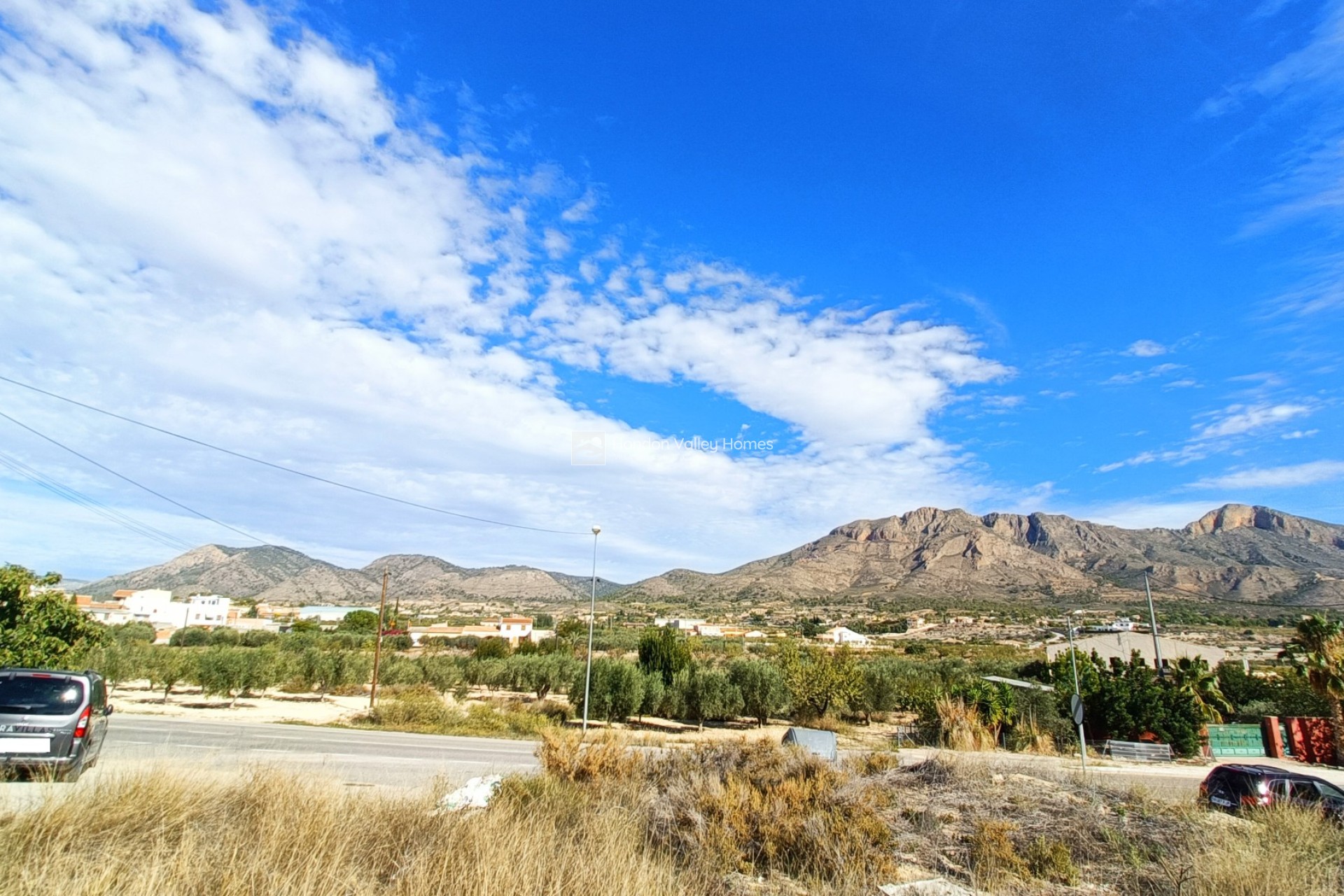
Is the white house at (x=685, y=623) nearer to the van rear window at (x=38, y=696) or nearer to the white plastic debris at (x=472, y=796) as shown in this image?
the van rear window at (x=38, y=696)

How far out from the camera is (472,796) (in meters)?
8.07

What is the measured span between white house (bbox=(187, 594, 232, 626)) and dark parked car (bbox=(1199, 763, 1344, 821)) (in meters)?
113

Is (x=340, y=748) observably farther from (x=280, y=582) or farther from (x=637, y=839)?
(x=280, y=582)

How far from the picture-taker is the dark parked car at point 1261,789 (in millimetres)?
11367

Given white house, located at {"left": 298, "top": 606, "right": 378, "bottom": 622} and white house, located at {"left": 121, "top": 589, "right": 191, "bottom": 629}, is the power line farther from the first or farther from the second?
white house, located at {"left": 121, "top": 589, "right": 191, "bottom": 629}

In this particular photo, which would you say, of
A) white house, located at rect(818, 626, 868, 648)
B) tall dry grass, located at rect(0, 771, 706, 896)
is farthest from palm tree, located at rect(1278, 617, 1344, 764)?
white house, located at rect(818, 626, 868, 648)

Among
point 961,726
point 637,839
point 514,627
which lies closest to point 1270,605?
point 961,726

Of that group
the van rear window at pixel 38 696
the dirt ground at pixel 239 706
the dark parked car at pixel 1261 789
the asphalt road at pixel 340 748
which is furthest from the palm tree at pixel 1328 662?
the dirt ground at pixel 239 706

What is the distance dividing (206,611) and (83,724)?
113111mm

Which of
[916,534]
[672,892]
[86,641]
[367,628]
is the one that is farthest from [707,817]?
[916,534]

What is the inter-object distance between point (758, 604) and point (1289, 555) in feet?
316

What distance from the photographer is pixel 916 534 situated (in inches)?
6929

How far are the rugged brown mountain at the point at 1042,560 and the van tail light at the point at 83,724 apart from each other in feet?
404

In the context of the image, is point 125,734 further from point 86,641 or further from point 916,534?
point 916,534
